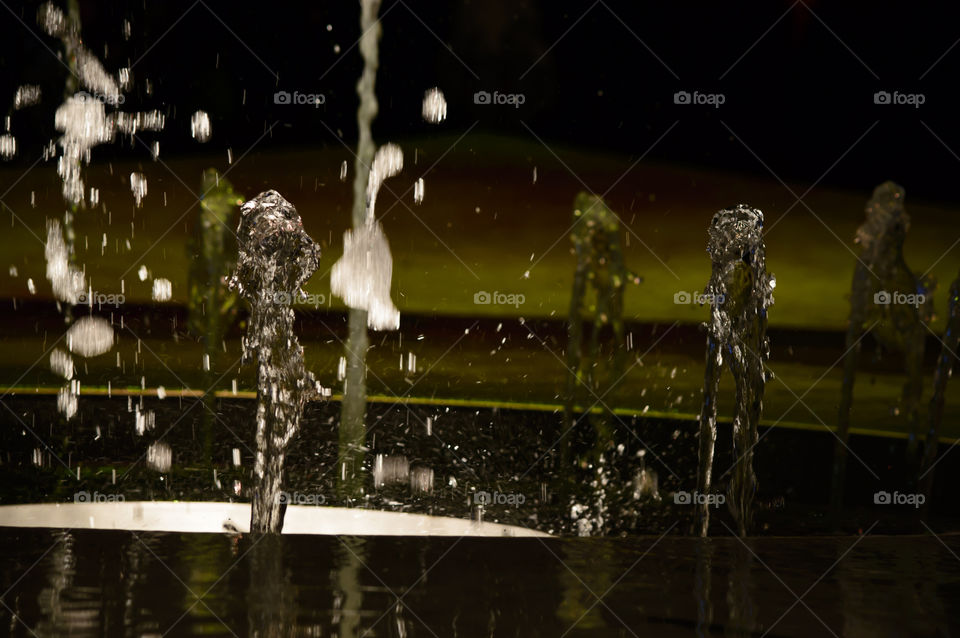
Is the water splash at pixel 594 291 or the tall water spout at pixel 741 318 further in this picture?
the water splash at pixel 594 291

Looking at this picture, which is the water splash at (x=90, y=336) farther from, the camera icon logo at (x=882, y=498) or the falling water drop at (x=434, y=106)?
the camera icon logo at (x=882, y=498)

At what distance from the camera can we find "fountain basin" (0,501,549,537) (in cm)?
416

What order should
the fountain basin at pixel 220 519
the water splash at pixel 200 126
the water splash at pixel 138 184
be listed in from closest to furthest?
1. the fountain basin at pixel 220 519
2. the water splash at pixel 200 126
3. the water splash at pixel 138 184

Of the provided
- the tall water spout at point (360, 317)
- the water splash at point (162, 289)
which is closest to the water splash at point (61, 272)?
the water splash at point (162, 289)

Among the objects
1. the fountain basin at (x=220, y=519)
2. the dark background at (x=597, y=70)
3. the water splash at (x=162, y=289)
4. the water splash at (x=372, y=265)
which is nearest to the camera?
the fountain basin at (x=220, y=519)

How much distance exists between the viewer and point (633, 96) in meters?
8.64

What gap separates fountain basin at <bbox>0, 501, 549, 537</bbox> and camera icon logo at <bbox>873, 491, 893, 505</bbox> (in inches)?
75.3

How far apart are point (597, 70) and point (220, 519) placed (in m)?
5.57

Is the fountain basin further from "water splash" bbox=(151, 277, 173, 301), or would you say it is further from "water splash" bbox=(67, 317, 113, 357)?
"water splash" bbox=(67, 317, 113, 357)

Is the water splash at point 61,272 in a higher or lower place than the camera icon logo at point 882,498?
higher

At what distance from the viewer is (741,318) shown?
451 cm

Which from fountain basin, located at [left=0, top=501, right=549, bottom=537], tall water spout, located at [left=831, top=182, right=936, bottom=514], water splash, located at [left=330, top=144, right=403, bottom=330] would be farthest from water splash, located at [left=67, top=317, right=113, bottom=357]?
tall water spout, located at [left=831, top=182, right=936, bottom=514]

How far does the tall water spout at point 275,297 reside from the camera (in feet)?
14.0

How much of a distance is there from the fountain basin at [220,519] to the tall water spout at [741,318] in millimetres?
914
